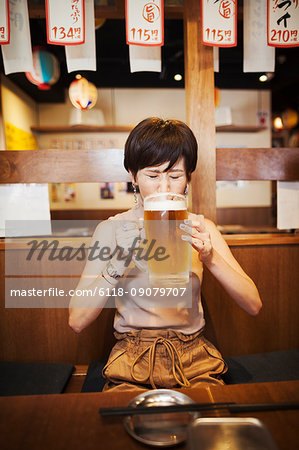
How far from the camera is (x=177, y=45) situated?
14.2 ft

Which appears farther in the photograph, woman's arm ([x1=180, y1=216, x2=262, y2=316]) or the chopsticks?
woman's arm ([x1=180, y1=216, x2=262, y2=316])

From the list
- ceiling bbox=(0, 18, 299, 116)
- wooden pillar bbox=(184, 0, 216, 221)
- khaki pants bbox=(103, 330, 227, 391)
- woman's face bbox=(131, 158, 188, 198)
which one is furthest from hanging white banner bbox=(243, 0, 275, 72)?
ceiling bbox=(0, 18, 299, 116)

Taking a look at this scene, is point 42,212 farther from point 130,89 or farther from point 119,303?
point 130,89

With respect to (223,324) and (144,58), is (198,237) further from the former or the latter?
(144,58)

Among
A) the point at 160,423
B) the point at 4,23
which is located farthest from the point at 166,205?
the point at 4,23

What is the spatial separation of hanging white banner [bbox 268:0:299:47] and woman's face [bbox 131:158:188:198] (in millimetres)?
1038

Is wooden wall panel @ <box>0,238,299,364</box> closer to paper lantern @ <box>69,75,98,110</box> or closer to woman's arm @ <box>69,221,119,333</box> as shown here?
woman's arm @ <box>69,221,119,333</box>

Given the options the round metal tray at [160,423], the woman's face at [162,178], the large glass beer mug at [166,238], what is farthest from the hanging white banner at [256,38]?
the round metal tray at [160,423]

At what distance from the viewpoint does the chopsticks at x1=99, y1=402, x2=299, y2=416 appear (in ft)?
2.44

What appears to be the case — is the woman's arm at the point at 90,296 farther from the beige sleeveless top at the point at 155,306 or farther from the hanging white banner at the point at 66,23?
the hanging white banner at the point at 66,23

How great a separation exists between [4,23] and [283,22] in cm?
148

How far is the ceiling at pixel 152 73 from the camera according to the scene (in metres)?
4.29

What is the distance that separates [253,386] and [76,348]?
3.94 ft

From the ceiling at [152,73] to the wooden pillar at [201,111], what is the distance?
106 inches
